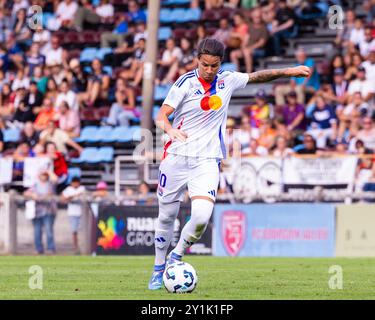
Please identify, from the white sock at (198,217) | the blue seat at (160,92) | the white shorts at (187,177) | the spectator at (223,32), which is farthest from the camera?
the blue seat at (160,92)

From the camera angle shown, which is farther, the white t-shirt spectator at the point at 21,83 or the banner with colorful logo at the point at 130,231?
the white t-shirt spectator at the point at 21,83

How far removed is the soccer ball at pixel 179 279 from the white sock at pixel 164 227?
0.56m

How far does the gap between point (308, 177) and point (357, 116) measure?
1803 millimetres

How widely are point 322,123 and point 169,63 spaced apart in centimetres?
588

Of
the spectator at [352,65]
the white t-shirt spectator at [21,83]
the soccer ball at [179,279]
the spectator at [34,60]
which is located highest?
the spectator at [34,60]

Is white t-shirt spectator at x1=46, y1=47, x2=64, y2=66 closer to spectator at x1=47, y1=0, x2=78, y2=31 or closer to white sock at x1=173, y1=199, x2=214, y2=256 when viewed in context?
spectator at x1=47, y1=0, x2=78, y2=31

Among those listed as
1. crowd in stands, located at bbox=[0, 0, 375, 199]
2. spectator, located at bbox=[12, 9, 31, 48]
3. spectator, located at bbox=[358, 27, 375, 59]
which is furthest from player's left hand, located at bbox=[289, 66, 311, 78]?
spectator, located at bbox=[12, 9, 31, 48]

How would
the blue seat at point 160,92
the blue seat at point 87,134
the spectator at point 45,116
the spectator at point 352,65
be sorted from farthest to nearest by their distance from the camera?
1. the blue seat at point 160,92
2. the blue seat at point 87,134
3. the spectator at point 45,116
4. the spectator at point 352,65

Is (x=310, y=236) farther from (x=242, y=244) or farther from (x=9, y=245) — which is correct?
(x=9, y=245)

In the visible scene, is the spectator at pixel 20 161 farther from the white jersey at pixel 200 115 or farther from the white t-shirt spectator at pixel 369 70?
the white jersey at pixel 200 115

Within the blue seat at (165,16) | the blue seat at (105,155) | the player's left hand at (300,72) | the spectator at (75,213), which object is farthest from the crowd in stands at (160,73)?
the player's left hand at (300,72)

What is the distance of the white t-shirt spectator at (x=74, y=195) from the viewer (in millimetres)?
25281

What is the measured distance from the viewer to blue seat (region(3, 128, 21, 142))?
30172 mm

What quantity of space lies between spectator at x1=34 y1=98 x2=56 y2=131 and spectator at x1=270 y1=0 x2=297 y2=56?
19.3ft
